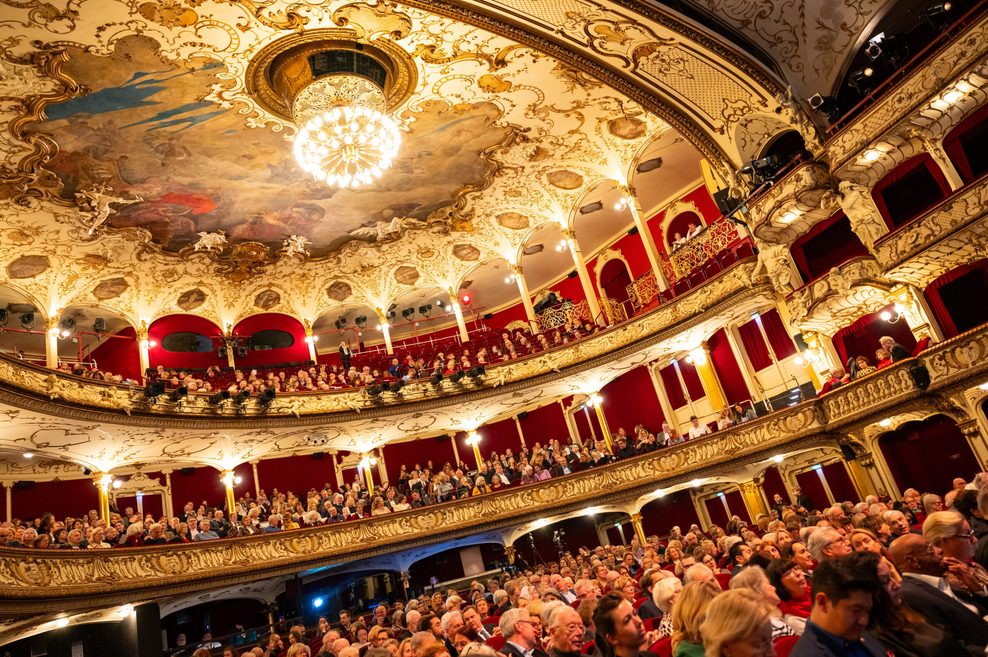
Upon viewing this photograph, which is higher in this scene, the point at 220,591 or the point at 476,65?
the point at 476,65

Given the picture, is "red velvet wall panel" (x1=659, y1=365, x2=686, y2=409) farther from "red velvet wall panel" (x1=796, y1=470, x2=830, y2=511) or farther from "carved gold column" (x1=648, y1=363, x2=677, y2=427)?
"red velvet wall panel" (x1=796, y1=470, x2=830, y2=511)

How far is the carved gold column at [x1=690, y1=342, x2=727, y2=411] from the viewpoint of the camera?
18562 millimetres

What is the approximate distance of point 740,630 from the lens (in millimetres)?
2340

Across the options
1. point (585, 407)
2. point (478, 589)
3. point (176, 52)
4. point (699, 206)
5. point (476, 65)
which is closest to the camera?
point (478, 589)

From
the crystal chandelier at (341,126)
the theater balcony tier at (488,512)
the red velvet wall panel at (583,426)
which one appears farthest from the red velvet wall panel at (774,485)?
the crystal chandelier at (341,126)

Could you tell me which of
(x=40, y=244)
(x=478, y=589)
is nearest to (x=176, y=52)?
(x=40, y=244)

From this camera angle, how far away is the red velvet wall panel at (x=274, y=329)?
70.9ft

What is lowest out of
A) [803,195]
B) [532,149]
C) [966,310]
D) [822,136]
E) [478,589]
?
[478,589]

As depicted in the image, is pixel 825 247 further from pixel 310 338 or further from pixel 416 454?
pixel 310 338

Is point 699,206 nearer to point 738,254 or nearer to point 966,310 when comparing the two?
point 738,254

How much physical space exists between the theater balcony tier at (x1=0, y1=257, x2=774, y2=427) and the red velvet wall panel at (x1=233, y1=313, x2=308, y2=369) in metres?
4.47

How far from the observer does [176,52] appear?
12.4m

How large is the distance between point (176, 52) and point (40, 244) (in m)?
6.91

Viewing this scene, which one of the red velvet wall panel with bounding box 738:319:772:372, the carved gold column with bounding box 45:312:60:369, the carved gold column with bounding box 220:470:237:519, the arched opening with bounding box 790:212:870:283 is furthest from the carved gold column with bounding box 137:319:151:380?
the arched opening with bounding box 790:212:870:283
